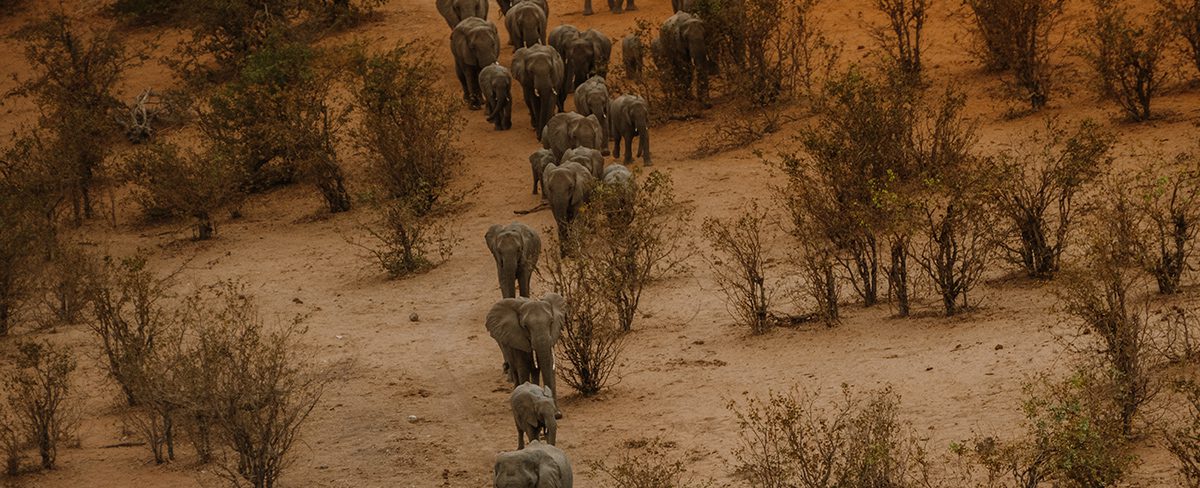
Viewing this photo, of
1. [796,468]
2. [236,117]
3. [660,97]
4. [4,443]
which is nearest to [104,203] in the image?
[236,117]

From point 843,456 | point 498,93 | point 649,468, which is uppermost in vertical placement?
point 498,93

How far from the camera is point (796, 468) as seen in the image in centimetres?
1171

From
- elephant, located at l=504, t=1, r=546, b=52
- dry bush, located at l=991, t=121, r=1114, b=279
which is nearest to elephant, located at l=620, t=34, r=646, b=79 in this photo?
elephant, located at l=504, t=1, r=546, b=52

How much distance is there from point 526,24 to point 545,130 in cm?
529

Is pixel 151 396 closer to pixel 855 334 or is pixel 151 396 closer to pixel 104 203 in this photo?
pixel 855 334

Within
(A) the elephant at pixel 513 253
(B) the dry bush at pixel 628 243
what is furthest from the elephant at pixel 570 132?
(A) the elephant at pixel 513 253

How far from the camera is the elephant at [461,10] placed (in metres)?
28.0

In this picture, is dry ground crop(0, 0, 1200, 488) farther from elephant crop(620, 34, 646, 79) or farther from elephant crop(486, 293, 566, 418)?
elephant crop(620, 34, 646, 79)

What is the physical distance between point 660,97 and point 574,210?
731 centimetres

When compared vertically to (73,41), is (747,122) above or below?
below

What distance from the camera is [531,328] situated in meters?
14.2

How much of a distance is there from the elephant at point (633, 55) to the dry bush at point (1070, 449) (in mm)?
15987

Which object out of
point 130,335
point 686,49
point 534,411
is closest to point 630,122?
point 686,49

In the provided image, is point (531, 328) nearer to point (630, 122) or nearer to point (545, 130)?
point (545, 130)
